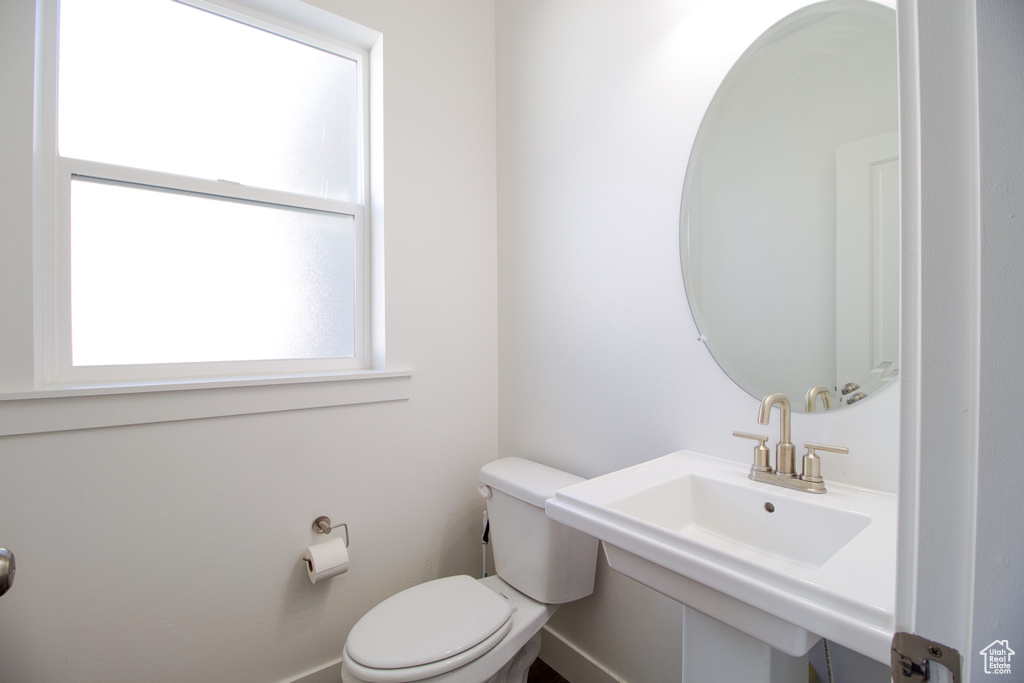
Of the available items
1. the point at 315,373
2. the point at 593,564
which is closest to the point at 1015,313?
the point at 593,564

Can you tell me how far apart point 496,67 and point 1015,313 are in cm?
192

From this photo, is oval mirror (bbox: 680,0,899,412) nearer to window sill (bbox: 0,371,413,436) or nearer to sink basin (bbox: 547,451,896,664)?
sink basin (bbox: 547,451,896,664)

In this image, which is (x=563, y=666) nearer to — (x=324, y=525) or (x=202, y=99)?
(x=324, y=525)

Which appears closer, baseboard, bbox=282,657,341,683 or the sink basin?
the sink basin

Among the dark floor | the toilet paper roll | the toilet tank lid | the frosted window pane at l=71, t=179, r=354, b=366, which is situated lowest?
the dark floor

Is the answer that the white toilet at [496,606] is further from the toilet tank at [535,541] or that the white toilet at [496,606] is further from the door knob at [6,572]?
the door knob at [6,572]

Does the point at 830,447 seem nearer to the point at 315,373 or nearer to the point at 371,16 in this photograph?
the point at 315,373

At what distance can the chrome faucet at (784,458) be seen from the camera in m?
0.89

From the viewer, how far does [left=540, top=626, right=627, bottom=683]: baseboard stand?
1390mm

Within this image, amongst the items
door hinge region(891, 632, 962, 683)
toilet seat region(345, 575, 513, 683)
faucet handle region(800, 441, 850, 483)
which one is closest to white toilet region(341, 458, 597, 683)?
toilet seat region(345, 575, 513, 683)

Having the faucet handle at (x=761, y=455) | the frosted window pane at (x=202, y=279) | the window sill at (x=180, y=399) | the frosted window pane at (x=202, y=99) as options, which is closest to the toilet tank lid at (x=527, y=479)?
the window sill at (x=180, y=399)

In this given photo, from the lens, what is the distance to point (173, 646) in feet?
3.89

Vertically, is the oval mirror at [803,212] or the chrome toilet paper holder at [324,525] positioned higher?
the oval mirror at [803,212]

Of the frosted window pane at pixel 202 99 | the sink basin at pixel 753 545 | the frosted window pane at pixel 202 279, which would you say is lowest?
the sink basin at pixel 753 545
